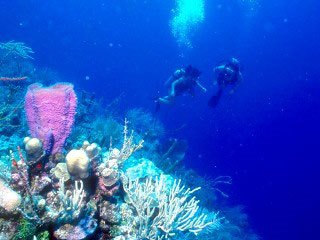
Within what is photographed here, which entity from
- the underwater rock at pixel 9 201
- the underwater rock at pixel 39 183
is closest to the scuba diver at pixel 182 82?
the underwater rock at pixel 39 183

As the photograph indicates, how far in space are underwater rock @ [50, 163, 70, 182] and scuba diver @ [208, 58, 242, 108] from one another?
7.48 m

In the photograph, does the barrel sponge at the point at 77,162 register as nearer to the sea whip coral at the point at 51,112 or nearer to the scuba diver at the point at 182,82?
the sea whip coral at the point at 51,112

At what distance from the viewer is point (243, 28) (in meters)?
113

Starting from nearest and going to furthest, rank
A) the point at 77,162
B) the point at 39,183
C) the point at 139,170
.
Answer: the point at 77,162 → the point at 39,183 → the point at 139,170

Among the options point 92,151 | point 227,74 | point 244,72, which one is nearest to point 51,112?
point 92,151

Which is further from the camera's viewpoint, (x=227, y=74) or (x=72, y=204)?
(x=227, y=74)

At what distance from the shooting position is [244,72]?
300ft

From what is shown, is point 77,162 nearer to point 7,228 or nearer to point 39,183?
point 39,183

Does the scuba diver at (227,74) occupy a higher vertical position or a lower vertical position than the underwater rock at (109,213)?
higher

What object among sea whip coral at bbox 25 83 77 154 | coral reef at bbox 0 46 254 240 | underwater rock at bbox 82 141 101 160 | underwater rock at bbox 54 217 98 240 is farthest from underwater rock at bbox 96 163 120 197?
sea whip coral at bbox 25 83 77 154

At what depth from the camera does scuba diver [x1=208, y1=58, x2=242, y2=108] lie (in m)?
10.6

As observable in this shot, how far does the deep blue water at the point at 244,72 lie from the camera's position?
39781mm

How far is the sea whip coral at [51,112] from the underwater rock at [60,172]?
412mm

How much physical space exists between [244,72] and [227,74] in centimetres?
8472
